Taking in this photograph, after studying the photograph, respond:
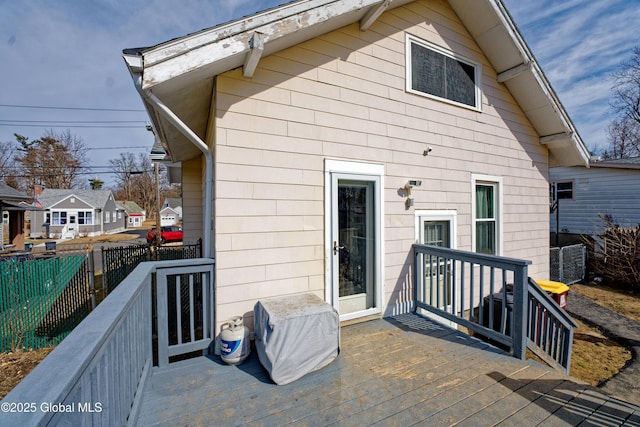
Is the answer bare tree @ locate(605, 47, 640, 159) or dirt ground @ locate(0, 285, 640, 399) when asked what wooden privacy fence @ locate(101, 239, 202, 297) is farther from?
bare tree @ locate(605, 47, 640, 159)

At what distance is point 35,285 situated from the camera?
5320 millimetres

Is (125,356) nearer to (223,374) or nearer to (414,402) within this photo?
(223,374)

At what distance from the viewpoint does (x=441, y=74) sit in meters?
4.65

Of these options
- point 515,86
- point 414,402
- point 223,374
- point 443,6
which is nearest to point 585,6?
point 515,86

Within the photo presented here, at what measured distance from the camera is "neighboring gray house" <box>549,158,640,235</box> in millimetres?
10250

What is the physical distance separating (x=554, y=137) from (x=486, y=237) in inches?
105

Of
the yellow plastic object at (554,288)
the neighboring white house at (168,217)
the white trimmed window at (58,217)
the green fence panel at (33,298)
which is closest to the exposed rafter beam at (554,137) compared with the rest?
the yellow plastic object at (554,288)

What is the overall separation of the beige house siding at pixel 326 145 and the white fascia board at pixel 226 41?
1.35 feet

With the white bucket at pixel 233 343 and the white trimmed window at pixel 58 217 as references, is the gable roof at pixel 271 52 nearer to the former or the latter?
the white bucket at pixel 233 343

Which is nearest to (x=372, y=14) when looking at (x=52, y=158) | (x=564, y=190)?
(x=564, y=190)

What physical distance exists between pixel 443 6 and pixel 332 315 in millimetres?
5184

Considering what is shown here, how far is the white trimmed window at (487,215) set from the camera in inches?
200

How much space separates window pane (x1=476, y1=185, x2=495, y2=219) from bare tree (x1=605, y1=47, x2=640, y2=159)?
2034 centimetres

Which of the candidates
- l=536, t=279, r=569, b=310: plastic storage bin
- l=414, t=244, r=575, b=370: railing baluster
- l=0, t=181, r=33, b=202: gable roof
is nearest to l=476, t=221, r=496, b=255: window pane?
l=536, t=279, r=569, b=310: plastic storage bin
